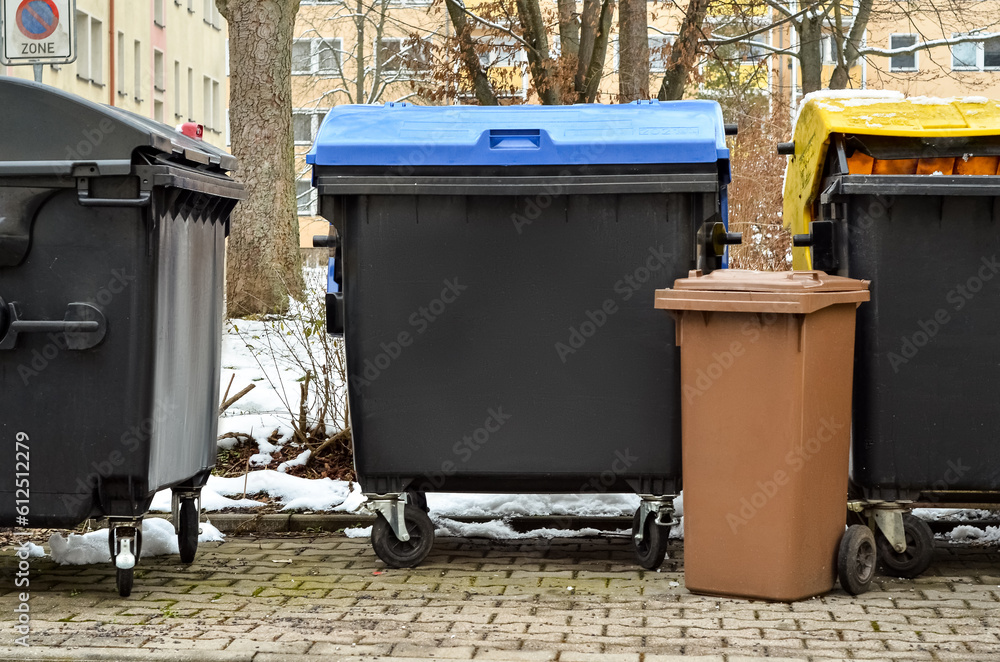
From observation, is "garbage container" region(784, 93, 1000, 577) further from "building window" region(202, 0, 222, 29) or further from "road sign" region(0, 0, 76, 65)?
"building window" region(202, 0, 222, 29)

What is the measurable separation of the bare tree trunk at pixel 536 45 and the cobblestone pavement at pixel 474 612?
26.0 ft

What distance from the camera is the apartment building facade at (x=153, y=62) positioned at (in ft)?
93.4

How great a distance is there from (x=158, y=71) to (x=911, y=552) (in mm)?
32186

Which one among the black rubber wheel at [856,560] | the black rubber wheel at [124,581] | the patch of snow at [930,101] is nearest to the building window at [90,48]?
the black rubber wheel at [124,581]

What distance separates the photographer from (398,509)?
197 inches

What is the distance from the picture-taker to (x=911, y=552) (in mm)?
4859

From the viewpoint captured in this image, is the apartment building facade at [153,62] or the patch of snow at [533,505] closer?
the patch of snow at [533,505]

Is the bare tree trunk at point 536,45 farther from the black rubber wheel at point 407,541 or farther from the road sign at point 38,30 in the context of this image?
the black rubber wheel at point 407,541

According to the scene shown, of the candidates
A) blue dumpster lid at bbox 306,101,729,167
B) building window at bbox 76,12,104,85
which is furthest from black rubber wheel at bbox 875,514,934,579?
building window at bbox 76,12,104,85

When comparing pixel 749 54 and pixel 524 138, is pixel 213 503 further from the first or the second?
pixel 749 54

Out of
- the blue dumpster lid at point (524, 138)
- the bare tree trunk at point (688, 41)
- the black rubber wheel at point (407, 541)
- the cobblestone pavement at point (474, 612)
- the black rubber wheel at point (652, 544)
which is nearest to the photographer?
the cobblestone pavement at point (474, 612)

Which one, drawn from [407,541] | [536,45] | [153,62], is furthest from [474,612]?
[153,62]

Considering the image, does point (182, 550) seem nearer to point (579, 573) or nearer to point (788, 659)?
point (579, 573)

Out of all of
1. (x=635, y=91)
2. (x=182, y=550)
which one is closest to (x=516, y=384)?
(x=182, y=550)
